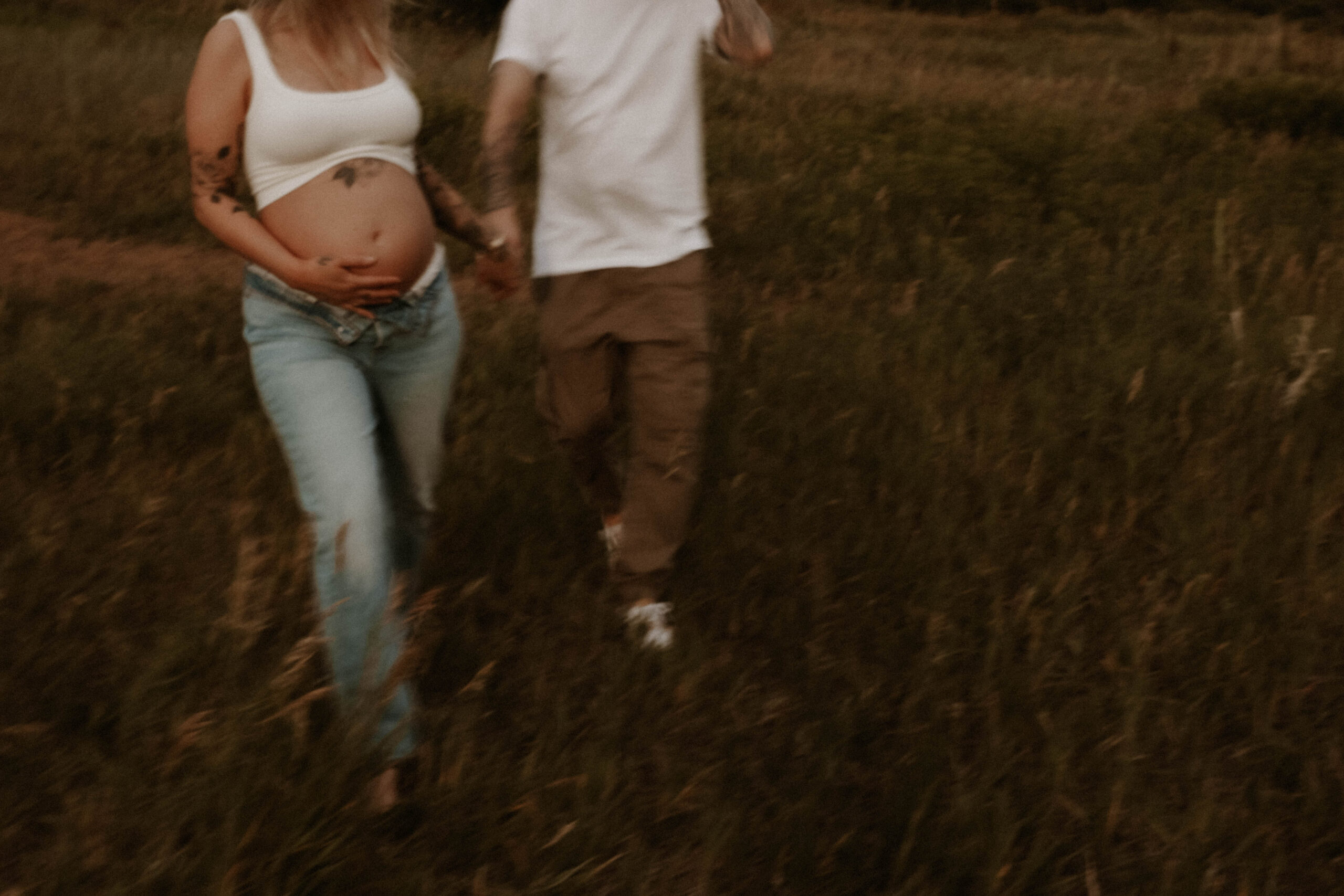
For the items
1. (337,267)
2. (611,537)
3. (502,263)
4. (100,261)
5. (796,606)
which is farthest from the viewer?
(100,261)

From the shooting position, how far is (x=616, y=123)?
325 centimetres

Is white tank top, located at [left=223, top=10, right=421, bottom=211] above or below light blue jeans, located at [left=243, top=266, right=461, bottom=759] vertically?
above

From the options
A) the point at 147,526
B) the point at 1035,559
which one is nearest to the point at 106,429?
the point at 147,526

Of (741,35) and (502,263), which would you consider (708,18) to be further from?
(502,263)

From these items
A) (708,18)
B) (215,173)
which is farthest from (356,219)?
(708,18)

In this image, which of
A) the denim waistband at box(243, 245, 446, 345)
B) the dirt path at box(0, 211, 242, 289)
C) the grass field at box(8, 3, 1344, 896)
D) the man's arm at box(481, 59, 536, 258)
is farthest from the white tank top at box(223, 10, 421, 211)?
the dirt path at box(0, 211, 242, 289)

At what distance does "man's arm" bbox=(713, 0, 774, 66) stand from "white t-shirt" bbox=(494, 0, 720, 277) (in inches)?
1.2

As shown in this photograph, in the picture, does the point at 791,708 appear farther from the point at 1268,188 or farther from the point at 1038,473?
the point at 1268,188

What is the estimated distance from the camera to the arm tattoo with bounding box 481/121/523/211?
3.21m

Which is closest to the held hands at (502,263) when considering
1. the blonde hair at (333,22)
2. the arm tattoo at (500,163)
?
the arm tattoo at (500,163)

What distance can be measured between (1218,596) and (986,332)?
2250 mm

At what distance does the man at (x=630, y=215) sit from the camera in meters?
3.21

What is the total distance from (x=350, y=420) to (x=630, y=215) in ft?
3.74

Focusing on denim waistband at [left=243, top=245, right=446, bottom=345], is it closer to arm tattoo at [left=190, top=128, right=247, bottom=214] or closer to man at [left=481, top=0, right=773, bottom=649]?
arm tattoo at [left=190, top=128, right=247, bottom=214]
